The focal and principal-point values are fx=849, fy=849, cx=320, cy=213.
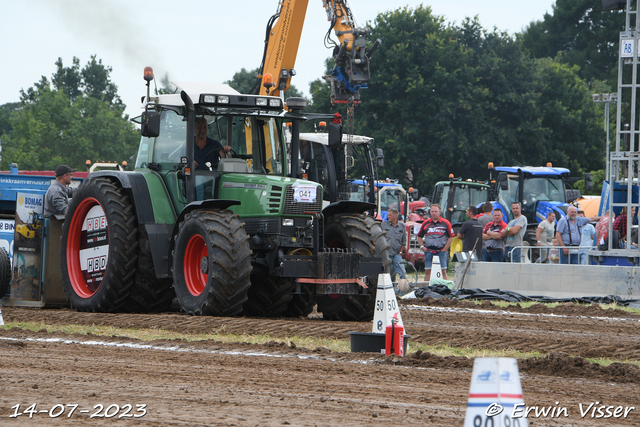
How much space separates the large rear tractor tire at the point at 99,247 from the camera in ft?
35.4

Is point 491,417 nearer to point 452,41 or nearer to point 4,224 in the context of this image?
point 4,224

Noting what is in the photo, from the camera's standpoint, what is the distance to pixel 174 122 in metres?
11.0

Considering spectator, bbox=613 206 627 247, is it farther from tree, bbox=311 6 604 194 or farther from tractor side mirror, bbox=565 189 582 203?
tree, bbox=311 6 604 194

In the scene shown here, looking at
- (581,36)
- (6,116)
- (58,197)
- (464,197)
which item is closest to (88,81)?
(6,116)

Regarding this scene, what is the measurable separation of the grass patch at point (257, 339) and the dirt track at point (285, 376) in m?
0.19

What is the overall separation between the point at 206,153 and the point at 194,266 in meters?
1.52

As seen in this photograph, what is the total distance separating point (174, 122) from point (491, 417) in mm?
8490

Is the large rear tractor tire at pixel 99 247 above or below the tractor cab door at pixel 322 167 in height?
below

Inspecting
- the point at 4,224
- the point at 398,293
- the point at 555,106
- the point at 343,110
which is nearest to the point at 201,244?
the point at 4,224

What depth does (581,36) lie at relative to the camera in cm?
6831

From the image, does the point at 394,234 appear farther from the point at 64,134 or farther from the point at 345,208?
the point at 64,134

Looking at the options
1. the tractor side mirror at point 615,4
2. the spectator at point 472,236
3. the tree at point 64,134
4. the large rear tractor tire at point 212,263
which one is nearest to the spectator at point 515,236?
the spectator at point 472,236

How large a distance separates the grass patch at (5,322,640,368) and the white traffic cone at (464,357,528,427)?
443 cm

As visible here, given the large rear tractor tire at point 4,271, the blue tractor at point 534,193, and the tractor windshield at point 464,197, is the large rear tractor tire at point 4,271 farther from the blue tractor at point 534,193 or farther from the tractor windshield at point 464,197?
the tractor windshield at point 464,197
